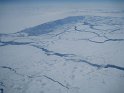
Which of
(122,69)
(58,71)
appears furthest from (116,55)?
(58,71)

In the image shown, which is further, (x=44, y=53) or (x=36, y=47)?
(x=36, y=47)

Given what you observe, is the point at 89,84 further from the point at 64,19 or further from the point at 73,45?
the point at 64,19

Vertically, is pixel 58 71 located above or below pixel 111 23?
below

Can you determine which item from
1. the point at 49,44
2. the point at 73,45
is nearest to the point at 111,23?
the point at 73,45

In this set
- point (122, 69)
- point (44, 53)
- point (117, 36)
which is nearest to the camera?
point (122, 69)

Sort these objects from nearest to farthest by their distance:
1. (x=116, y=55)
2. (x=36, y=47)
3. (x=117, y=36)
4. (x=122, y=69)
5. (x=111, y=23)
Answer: (x=122, y=69)
(x=116, y=55)
(x=36, y=47)
(x=117, y=36)
(x=111, y=23)

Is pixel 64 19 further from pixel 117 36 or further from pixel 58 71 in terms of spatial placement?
pixel 58 71
